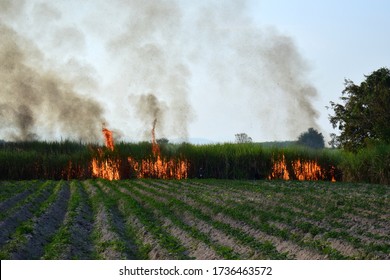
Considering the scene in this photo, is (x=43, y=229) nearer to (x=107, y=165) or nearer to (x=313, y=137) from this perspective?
(x=107, y=165)

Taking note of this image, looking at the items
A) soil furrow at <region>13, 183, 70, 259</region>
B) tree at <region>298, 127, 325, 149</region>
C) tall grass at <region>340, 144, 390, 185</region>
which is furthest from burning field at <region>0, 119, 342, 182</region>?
tree at <region>298, 127, 325, 149</region>

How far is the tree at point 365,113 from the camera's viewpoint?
2892 cm

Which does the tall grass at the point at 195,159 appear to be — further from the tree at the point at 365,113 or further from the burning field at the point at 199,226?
the burning field at the point at 199,226

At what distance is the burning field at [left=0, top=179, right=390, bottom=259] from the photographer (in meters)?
9.87

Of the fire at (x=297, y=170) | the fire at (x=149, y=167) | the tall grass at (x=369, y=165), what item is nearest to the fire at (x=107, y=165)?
the fire at (x=149, y=167)

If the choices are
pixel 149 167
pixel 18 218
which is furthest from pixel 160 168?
pixel 18 218

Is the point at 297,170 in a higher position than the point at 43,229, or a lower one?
higher

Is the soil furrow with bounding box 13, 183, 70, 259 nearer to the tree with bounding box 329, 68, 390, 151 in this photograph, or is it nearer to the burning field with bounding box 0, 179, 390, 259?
the burning field with bounding box 0, 179, 390, 259

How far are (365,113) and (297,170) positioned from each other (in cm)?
476

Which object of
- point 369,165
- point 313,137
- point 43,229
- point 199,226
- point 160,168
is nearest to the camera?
point 199,226

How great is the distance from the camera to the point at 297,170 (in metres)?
31.5

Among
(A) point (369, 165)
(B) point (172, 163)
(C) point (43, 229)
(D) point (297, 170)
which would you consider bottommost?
(C) point (43, 229)

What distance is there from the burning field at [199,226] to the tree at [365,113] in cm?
1032

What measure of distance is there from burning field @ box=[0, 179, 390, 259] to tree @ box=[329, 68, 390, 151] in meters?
10.3
